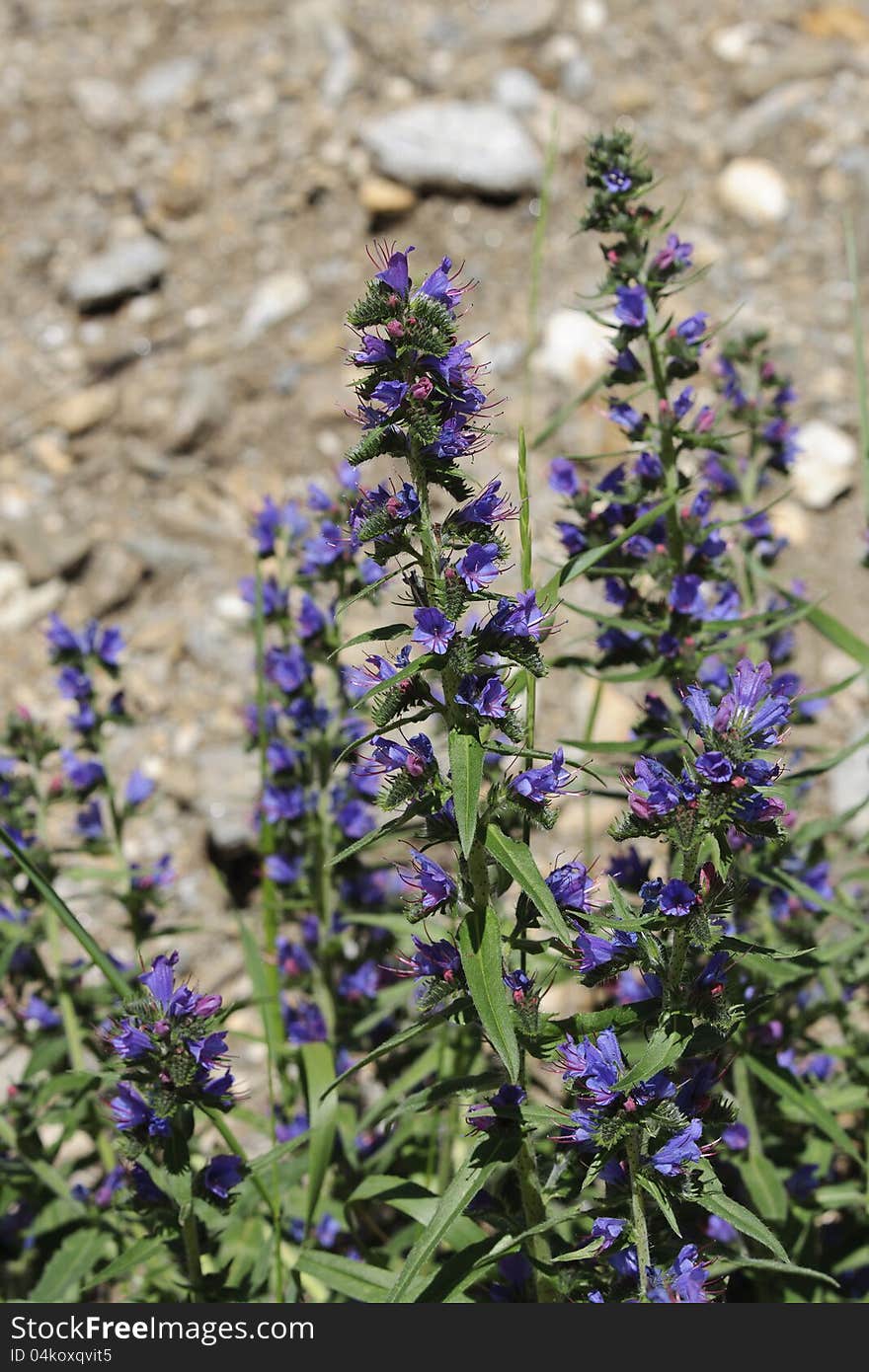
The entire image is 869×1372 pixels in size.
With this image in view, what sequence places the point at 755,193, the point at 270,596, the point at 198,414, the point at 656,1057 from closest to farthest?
the point at 656,1057, the point at 270,596, the point at 198,414, the point at 755,193

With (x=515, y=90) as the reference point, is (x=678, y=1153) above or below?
below

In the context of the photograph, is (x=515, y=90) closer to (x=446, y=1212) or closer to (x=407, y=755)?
(x=407, y=755)

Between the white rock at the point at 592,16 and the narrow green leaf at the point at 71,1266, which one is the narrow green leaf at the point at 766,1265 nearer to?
the narrow green leaf at the point at 71,1266

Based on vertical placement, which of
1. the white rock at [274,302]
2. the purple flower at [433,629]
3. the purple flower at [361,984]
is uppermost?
the white rock at [274,302]

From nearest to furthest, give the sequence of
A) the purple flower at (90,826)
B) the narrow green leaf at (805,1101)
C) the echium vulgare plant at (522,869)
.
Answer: the echium vulgare plant at (522,869), the narrow green leaf at (805,1101), the purple flower at (90,826)

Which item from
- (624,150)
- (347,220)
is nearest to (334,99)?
(347,220)

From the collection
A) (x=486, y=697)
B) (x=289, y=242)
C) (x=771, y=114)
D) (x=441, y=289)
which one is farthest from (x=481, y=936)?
(x=771, y=114)

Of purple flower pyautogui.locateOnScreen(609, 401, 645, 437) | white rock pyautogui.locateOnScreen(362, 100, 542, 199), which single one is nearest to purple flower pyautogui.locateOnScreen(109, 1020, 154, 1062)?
purple flower pyautogui.locateOnScreen(609, 401, 645, 437)

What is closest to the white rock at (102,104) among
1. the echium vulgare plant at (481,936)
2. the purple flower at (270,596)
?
the echium vulgare plant at (481,936)
